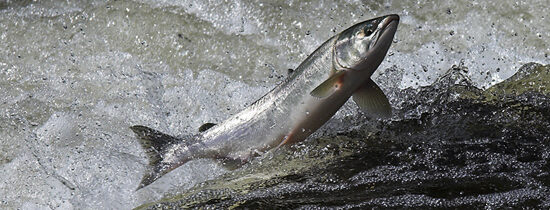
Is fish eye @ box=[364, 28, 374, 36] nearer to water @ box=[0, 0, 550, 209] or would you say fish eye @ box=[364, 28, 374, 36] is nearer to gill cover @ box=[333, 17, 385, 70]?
gill cover @ box=[333, 17, 385, 70]

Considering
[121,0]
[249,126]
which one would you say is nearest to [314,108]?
[249,126]

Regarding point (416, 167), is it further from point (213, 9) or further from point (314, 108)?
point (213, 9)

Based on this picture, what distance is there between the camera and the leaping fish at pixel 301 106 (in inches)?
105

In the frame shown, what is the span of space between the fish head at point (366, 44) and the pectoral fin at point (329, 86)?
3 centimetres

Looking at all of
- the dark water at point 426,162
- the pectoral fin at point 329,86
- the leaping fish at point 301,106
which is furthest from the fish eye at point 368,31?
the dark water at point 426,162

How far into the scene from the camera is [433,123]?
9.27 ft

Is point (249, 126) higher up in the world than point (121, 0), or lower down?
lower down

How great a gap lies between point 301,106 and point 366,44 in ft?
1.14

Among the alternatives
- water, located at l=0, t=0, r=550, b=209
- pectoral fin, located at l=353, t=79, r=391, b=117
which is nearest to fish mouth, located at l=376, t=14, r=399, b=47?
pectoral fin, located at l=353, t=79, r=391, b=117

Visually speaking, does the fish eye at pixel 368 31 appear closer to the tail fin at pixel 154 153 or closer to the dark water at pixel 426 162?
the dark water at pixel 426 162

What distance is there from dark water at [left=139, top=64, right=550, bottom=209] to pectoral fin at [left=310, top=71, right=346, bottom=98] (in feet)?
0.76

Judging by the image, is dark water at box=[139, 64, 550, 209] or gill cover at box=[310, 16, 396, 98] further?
gill cover at box=[310, 16, 396, 98]

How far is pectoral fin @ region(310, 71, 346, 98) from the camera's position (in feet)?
8.79

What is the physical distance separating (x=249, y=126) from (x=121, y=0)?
8.45 feet
